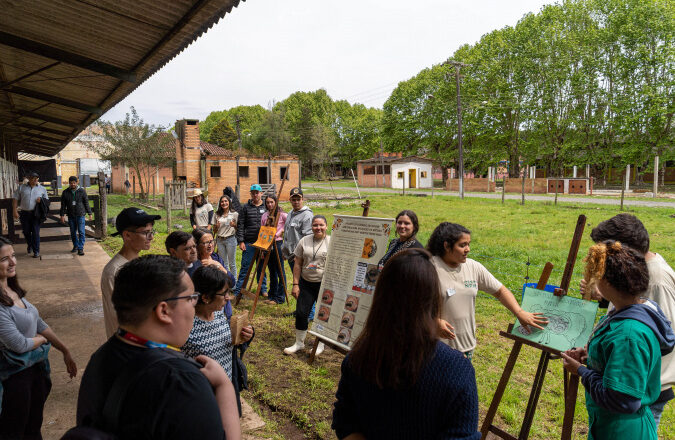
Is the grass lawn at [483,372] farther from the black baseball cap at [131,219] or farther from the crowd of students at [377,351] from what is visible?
the black baseball cap at [131,219]

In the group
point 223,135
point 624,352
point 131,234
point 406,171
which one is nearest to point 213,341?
point 131,234

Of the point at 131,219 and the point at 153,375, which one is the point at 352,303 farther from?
the point at 153,375

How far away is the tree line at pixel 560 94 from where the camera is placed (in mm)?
33719

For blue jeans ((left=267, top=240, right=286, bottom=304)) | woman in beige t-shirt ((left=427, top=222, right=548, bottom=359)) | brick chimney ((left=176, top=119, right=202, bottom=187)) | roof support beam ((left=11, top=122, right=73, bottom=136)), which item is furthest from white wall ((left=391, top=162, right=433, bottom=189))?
woman in beige t-shirt ((left=427, top=222, right=548, bottom=359))

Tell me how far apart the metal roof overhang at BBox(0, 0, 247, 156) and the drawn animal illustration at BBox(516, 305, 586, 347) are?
374 cm

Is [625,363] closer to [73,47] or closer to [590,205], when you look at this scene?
[73,47]

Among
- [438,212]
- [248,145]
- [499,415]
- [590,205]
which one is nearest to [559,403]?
[499,415]

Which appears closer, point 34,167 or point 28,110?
point 28,110

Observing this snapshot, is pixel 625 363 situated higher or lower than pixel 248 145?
lower

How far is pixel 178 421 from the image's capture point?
1227 millimetres

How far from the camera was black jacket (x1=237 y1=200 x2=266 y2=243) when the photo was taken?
25.0 ft

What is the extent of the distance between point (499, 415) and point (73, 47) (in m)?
6.83

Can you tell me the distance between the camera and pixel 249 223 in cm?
766

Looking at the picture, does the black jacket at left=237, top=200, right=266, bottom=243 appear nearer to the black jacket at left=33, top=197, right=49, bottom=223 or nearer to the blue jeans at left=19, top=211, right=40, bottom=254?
the black jacket at left=33, top=197, right=49, bottom=223
